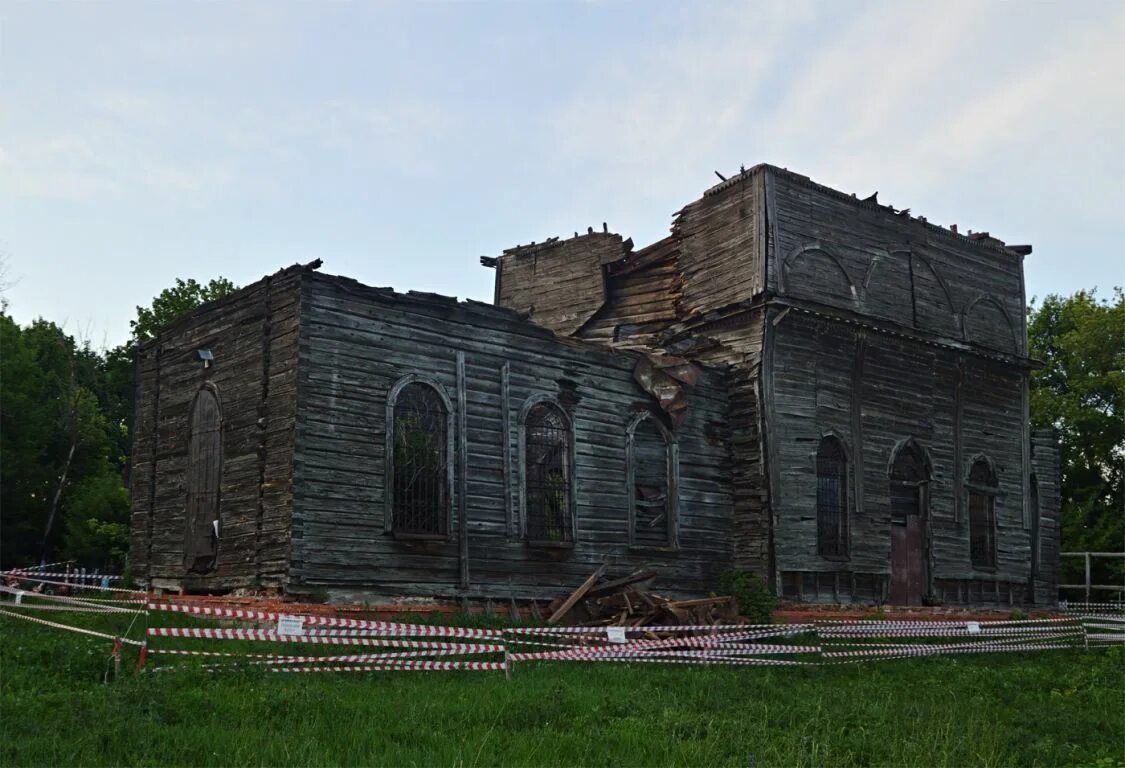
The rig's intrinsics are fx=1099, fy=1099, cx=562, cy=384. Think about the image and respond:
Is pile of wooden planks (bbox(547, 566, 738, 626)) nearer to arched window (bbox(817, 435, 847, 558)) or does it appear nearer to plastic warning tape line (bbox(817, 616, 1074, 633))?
plastic warning tape line (bbox(817, 616, 1074, 633))

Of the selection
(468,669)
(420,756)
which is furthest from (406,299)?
(420,756)

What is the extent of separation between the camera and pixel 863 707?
36.4ft

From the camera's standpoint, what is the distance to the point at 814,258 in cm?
2316

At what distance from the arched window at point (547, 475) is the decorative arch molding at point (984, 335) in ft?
37.0

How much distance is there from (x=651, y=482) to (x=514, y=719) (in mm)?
11515

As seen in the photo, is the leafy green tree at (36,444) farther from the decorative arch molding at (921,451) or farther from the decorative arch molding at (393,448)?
the decorative arch molding at (921,451)

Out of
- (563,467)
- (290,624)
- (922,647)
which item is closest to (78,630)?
(290,624)

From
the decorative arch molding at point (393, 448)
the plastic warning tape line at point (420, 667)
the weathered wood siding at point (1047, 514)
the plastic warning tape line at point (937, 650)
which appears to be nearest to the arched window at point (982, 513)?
the weathered wood siding at point (1047, 514)

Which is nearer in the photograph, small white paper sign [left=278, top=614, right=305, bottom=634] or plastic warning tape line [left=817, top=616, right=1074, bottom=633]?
small white paper sign [left=278, top=614, right=305, bottom=634]

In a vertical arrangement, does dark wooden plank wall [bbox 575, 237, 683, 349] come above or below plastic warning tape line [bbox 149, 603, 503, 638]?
above

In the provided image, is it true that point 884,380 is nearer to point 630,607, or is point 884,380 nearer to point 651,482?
point 651,482

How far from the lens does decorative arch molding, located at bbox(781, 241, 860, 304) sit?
22.5 meters

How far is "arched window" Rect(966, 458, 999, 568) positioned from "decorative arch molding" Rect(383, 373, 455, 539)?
1335 cm

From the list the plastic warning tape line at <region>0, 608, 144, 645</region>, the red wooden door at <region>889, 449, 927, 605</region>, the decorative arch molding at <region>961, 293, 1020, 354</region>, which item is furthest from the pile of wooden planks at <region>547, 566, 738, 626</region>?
the decorative arch molding at <region>961, 293, 1020, 354</region>
